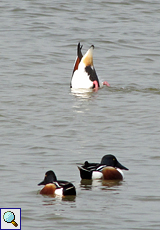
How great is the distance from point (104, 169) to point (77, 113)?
3.26 meters

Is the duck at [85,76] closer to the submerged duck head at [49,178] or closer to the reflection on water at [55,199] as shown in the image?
the submerged duck head at [49,178]

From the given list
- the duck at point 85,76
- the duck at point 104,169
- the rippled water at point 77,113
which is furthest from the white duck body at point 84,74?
the duck at point 104,169

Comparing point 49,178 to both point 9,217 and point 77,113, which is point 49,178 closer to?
point 9,217

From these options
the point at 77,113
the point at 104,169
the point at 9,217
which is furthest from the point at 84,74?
the point at 9,217

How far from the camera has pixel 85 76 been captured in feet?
44.4

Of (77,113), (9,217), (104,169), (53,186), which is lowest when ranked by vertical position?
(9,217)

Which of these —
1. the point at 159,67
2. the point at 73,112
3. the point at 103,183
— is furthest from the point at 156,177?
the point at 159,67

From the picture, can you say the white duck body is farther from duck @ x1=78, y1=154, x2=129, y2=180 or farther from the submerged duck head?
the submerged duck head

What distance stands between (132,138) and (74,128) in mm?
1060

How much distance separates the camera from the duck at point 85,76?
1311 cm

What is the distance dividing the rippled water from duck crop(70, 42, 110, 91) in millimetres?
307

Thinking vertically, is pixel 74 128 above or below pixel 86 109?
below

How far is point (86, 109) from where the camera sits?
10953 millimetres

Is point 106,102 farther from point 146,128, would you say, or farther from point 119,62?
point 119,62
